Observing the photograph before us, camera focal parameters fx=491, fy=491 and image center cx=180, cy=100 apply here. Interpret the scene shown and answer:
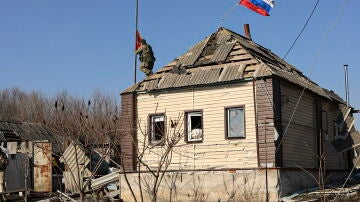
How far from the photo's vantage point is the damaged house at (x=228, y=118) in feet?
59.4

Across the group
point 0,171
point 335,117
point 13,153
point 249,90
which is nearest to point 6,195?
point 0,171

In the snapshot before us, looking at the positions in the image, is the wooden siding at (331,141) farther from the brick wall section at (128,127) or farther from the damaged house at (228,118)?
the brick wall section at (128,127)

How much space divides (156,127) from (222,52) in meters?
4.19

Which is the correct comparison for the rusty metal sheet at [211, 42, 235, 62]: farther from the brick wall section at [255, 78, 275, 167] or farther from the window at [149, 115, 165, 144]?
the window at [149, 115, 165, 144]

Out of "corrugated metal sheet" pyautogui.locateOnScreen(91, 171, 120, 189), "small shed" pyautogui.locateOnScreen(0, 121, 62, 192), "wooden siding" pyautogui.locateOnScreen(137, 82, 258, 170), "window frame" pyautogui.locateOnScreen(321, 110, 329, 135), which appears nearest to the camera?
"wooden siding" pyautogui.locateOnScreen(137, 82, 258, 170)

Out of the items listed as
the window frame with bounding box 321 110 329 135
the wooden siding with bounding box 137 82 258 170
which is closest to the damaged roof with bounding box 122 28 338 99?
the wooden siding with bounding box 137 82 258 170

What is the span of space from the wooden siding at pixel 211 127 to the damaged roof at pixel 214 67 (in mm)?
394

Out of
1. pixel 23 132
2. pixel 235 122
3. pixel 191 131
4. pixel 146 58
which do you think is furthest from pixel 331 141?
pixel 23 132

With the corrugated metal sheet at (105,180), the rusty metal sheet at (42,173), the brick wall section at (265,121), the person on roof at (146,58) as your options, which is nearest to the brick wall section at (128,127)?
the corrugated metal sheet at (105,180)

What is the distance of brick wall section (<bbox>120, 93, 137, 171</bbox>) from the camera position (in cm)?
2077

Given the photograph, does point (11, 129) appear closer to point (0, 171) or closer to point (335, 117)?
point (0, 171)

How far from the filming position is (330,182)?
2302 cm

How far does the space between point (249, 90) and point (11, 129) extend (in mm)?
22433

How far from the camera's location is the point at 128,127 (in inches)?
818
